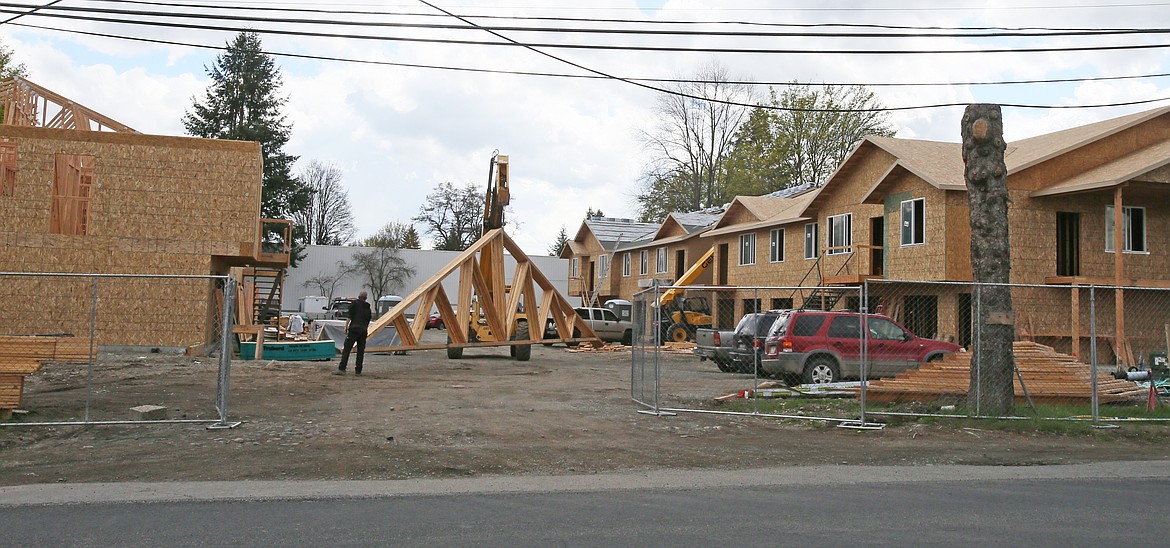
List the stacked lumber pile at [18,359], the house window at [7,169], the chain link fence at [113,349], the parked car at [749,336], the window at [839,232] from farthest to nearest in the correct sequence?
the window at [839,232] < the house window at [7,169] < the parked car at [749,336] < the chain link fence at [113,349] < the stacked lumber pile at [18,359]

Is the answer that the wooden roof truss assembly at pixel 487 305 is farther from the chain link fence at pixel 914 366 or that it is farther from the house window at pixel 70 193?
the house window at pixel 70 193

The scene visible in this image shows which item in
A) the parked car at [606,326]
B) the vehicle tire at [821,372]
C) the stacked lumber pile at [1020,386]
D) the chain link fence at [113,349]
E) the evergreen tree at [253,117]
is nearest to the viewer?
the chain link fence at [113,349]

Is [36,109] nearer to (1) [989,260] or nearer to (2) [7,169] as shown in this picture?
(2) [7,169]

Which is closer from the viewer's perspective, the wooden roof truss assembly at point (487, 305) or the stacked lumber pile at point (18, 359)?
the stacked lumber pile at point (18, 359)

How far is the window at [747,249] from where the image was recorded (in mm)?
38719

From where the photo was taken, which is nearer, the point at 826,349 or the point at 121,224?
the point at 826,349

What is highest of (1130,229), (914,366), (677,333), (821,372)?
(1130,229)

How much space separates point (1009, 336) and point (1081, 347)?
15.4 m

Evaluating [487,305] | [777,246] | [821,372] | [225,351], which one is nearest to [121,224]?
[487,305]

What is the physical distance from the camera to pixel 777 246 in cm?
3666

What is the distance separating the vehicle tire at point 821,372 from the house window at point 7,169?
63.8 ft

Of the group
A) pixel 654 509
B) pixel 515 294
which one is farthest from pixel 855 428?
pixel 515 294

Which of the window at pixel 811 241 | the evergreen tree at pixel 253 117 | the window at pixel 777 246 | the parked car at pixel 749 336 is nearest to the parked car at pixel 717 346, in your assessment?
the parked car at pixel 749 336

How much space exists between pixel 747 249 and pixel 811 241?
5264 millimetres
